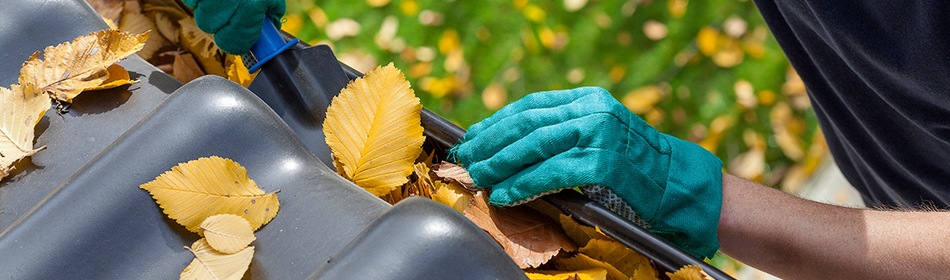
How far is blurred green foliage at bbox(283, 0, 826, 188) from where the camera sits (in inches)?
108

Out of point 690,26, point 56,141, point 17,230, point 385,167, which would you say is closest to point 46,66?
point 56,141

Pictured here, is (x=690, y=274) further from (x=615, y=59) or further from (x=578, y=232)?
(x=615, y=59)

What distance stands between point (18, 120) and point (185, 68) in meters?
0.39

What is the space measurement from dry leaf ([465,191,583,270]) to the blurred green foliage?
5.10 feet

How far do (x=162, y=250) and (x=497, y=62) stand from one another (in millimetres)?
1972

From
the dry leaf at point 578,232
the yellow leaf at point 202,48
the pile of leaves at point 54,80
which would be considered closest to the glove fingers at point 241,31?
the pile of leaves at point 54,80

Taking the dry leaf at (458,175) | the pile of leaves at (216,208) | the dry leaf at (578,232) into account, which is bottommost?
the dry leaf at (578,232)

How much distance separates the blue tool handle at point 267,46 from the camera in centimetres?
128

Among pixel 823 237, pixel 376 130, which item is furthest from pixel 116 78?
pixel 823 237

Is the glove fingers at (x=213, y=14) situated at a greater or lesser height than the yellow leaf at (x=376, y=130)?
greater

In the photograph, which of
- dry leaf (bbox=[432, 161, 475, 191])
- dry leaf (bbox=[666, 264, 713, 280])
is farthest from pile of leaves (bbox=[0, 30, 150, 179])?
dry leaf (bbox=[666, 264, 713, 280])

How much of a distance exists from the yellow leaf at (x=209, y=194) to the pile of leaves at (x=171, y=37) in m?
0.50

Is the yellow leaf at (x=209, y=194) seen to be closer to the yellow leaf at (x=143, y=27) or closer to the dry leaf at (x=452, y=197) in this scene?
the dry leaf at (x=452, y=197)

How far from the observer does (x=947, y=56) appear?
4.30 ft
